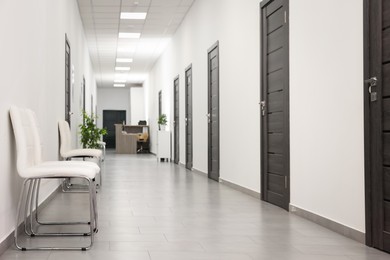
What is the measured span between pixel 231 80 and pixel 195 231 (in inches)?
143

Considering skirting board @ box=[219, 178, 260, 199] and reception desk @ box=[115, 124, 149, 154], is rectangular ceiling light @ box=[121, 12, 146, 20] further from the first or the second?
reception desk @ box=[115, 124, 149, 154]

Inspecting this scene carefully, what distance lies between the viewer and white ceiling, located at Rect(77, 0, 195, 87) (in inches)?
394

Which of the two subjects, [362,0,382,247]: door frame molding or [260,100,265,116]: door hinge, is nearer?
[362,0,382,247]: door frame molding

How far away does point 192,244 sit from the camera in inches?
131

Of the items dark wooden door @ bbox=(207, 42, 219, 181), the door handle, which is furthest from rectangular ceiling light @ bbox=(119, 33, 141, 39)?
the door handle

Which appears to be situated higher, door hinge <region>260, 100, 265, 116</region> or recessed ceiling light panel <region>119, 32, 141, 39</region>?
recessed ceiling light panel <region>119, 32, 141, 39</region>

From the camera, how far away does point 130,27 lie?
39.5 ft

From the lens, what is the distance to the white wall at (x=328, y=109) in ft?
11.3

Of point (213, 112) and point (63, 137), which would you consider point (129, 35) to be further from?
point (63, 137)

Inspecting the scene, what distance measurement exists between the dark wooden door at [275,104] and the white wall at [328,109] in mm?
166

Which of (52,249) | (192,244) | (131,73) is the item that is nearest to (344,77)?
(192,244)

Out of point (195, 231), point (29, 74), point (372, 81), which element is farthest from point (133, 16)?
point (372, 81)

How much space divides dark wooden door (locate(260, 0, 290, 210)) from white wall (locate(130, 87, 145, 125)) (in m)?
18.6

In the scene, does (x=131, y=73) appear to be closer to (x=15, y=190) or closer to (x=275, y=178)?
(x=275, y=178)
